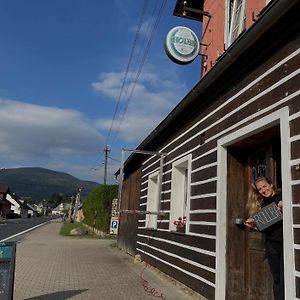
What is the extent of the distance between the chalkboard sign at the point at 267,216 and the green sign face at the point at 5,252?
3.52 m

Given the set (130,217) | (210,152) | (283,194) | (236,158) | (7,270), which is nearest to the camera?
(283,194)

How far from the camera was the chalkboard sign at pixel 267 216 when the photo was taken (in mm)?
5369

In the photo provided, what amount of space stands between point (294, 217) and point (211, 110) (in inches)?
134

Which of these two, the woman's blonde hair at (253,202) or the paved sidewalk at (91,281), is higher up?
the woman's blonde hair at (253,202)

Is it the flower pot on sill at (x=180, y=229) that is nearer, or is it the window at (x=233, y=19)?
the flower pot on sill at (x=180, y=229)

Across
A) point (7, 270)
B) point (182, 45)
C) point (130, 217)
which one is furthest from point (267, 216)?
point (130, 217)

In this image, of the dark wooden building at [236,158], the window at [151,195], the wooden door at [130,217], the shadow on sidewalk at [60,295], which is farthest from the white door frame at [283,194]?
the wooden door at [130,217]

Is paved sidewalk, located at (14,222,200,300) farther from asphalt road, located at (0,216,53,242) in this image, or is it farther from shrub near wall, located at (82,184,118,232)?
shrub near wall, located at (82,184,118,232)

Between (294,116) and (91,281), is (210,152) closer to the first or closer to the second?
(294,116)

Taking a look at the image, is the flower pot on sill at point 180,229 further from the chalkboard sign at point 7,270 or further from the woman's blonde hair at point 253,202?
the chalkboard sign at point 7,270

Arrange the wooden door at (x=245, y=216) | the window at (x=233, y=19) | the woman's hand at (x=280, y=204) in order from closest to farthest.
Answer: the woman's hand at (x=280, y=204) → the wooden door at (x=245, y=216) → the window at (x=233, y=19)

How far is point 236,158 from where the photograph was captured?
23.5ft

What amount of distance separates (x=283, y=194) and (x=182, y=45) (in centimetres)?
667

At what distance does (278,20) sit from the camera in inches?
214
